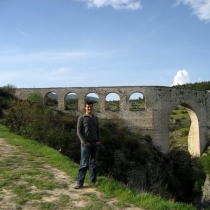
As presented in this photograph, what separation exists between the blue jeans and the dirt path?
9.3 inches

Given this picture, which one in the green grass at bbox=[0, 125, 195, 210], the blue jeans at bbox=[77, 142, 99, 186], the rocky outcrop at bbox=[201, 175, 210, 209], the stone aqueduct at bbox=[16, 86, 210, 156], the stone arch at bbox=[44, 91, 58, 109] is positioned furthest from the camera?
the stone arch at bbox=[44, 91, 58, 109]

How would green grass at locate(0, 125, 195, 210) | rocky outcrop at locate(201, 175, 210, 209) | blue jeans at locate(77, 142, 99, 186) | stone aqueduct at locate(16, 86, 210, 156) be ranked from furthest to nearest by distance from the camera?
stone aqueduct at locate(16, 86, 210, 156) < rocky outcrop at locate(201, 175, 210, 209) < blue jeans at locate(77, 142, 99, 186) < green grass at locate(0, 125, 195, 210)

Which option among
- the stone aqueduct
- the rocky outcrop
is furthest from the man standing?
the stone aqueduct

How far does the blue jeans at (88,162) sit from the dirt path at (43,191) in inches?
9.3

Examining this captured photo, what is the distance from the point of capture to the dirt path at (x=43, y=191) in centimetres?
428

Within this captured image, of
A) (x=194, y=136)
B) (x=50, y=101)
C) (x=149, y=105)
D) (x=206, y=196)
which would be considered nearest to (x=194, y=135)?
(x=194, y=136)

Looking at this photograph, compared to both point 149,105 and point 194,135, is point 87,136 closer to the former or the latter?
point 149,105

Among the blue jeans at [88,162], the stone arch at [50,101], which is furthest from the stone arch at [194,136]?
the blue jeans at [88,162]

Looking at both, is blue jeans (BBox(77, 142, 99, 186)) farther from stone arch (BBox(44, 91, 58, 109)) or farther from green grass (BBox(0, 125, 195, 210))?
stone arch (BBox(44, 91, 58, 109))

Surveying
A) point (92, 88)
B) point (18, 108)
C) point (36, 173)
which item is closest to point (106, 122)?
point (92, 88)

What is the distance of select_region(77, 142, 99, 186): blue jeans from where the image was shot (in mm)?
5270

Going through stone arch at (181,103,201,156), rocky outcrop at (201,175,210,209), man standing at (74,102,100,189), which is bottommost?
rocky outcrop at (201,175,210,209)

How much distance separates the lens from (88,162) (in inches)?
213

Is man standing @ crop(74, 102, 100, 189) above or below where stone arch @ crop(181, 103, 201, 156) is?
above
